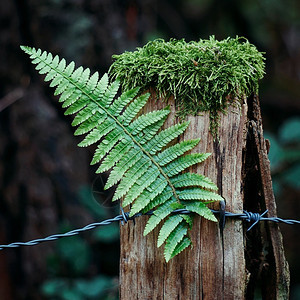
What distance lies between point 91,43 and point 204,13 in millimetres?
3734

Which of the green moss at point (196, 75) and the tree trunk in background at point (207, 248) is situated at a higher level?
the green moss at point (196, 75)

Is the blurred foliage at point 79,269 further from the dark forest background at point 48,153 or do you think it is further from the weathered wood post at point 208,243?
the weathered wood post at point 208,243

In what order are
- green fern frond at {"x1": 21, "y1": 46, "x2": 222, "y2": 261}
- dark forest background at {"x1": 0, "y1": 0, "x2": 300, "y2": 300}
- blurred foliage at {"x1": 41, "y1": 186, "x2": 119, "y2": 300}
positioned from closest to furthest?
green fern frond at {"x1": 21, "y1": 46, "x2": 222, "y2": 261}, blurred foliage at {"x1": 41, "y1": 186, "x2": 119, "y2": 300}, dark forest background at {"x1": 0, "y1": 0, "x2": 300, "y2": 300}

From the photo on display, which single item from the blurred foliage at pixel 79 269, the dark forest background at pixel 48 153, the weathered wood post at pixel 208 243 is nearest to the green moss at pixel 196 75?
the weathered wood post at pixel 208 243

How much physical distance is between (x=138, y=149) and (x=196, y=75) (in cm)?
38

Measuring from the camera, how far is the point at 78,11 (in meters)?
3.76

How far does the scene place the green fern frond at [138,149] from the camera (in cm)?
140

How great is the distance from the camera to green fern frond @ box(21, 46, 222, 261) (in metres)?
1.40

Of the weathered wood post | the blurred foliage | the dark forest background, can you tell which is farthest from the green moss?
the dark forest background

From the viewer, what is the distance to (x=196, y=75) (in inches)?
56.2

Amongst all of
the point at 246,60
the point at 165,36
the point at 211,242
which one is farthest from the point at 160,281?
the point at 165,36

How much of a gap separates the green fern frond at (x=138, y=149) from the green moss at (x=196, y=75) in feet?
0.27

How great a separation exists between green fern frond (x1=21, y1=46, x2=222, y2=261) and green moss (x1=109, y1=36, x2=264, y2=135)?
8 cm

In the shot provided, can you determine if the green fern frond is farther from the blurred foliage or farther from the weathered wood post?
the blurred foliage
